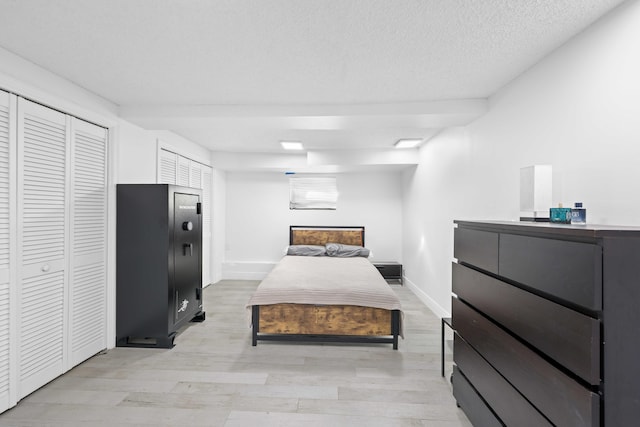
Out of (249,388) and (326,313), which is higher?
(326,313)

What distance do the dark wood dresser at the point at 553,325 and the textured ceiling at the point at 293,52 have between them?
3.83 ft

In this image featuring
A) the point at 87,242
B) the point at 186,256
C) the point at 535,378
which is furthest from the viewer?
the point at 186,256

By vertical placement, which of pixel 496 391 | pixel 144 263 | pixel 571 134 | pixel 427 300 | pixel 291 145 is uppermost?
pixel 291 145

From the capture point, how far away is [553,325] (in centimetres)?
130

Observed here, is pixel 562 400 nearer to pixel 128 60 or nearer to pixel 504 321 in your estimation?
pixel 504 321

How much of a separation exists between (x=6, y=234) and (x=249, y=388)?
80.8 inches

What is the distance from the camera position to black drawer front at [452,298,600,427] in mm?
1154

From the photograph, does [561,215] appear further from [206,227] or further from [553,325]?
[206,227]

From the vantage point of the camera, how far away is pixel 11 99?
2.19 m

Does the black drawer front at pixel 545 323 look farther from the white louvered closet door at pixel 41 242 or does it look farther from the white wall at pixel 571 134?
the white louvered closet door at pixel 41 242

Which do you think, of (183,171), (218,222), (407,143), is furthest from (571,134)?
(218,222)

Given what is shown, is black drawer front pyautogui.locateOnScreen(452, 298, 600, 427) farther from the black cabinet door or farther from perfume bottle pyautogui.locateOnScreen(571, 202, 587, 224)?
the black cabinet door

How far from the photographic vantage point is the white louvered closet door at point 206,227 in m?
5.47

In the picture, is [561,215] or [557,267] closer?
[557,267]
